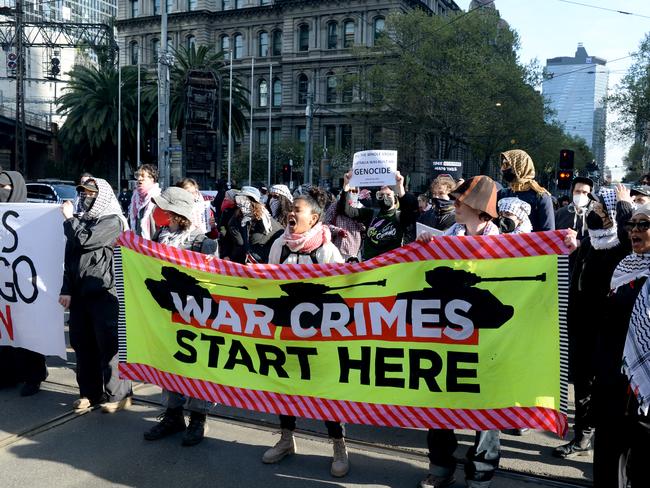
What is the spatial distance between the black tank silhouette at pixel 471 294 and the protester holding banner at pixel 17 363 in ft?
12.6

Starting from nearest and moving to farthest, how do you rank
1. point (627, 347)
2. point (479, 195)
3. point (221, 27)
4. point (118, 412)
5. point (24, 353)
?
point (627, 347) → point (479, 195) → point (118, 412) → point (24, 353) → point (221, 27)

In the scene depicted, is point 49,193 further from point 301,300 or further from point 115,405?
point 301,300

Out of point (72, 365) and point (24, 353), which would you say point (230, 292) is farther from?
point (72, 365)

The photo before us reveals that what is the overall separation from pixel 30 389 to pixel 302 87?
62651mm

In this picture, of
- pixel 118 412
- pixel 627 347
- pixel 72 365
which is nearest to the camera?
pixel 627 347

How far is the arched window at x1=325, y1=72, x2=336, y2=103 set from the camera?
209ft

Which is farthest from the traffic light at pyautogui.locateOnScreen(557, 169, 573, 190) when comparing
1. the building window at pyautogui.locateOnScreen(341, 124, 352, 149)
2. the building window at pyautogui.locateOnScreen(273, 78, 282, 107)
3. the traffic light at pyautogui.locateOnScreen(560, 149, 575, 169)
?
the building window at pyautogui.locateOnScreen(273, 78, 282, 107)

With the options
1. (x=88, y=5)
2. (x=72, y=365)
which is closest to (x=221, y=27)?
(x=72, y=365)

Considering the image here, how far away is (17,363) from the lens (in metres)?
5.95

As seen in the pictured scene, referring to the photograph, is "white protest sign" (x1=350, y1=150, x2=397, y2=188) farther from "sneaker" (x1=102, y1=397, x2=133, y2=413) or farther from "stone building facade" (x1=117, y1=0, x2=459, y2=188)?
"stone building facade" (x1=117, y1=0, x2=459, y2=188)

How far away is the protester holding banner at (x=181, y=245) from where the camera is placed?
15.4 feet

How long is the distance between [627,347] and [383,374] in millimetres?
1432

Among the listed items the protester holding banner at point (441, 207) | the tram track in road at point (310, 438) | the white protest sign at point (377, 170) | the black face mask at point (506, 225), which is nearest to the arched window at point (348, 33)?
Result: the white protest sign at point (377, 170)

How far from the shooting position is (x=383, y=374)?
13.0 ft
